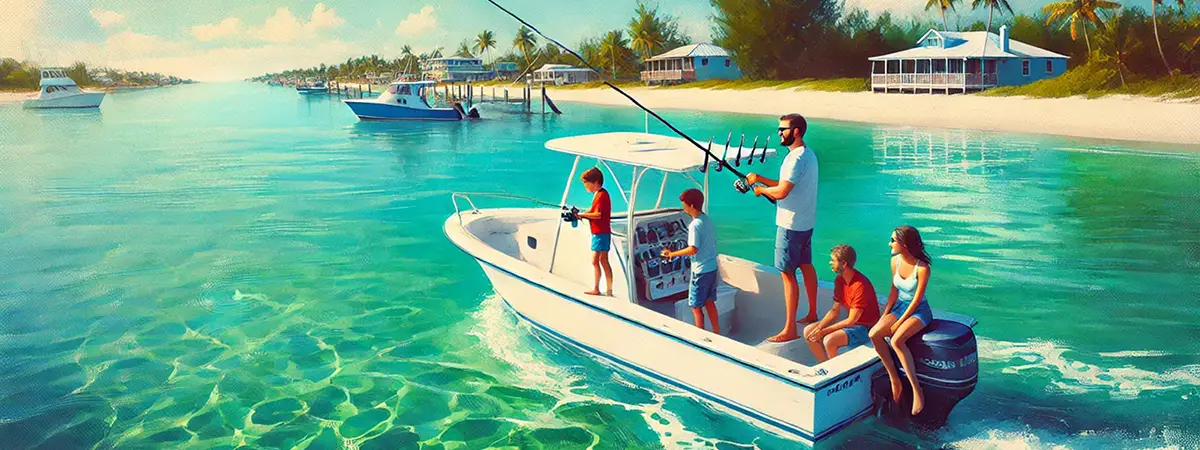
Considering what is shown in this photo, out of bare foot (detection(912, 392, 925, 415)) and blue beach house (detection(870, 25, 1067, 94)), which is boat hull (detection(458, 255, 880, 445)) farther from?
blue beach house (detection(870, 25, 1067, 94))

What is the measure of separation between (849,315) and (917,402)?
755 millimetres

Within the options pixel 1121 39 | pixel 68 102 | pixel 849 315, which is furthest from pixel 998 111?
pixel 68 102

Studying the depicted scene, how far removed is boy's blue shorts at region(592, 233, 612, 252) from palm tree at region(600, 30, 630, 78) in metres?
78.0

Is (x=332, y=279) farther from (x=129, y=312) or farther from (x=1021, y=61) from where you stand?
A: (x=1021, y=61)

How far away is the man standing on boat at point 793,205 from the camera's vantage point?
595cm

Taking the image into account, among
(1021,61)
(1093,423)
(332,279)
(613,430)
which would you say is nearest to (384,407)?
(613,430)

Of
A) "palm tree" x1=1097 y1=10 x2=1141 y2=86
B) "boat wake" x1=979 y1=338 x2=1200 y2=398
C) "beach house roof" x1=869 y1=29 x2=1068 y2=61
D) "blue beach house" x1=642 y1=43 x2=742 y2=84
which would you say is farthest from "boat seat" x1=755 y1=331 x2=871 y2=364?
"blue beach house" x1=642 y1=43 x2=742 y2=84

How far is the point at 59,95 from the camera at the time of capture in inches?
2940

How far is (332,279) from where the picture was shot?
1137 cm

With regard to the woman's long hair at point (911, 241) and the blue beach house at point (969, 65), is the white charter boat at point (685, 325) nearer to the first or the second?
the woman's long hair at point (911, 241)

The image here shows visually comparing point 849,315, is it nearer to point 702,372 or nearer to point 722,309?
point 702,372

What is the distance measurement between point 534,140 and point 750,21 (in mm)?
30012

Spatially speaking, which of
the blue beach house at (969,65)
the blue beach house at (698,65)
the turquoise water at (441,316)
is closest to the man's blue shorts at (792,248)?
the turquoise water at (441,316)

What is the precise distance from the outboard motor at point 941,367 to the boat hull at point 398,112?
46.7 meters
